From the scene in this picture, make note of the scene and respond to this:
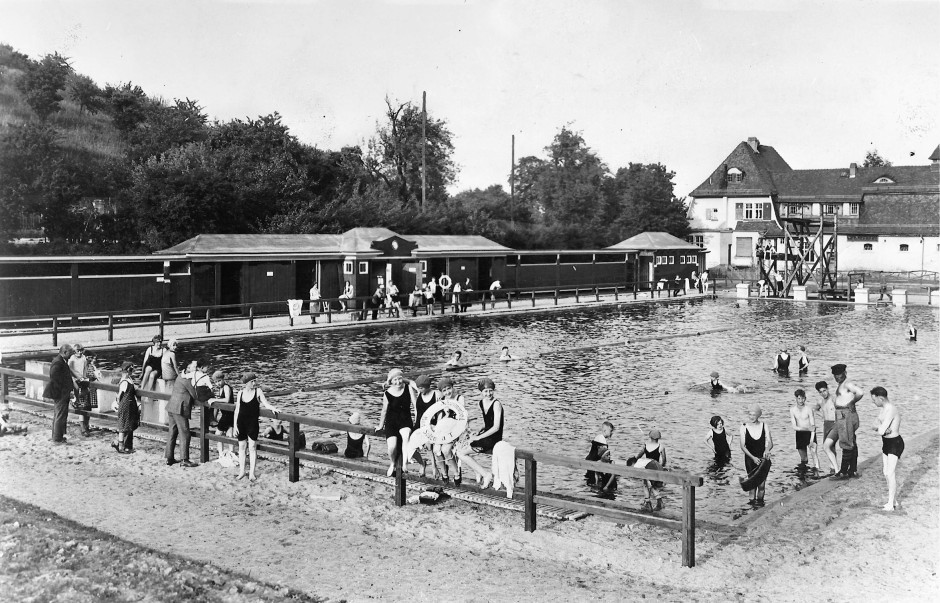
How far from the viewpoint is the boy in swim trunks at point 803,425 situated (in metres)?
13.7

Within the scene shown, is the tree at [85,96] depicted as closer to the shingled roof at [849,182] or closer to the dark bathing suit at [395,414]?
the shingled roof at [849,182]

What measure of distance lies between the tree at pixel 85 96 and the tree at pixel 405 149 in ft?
76.1

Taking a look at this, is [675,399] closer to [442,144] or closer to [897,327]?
[897,327]

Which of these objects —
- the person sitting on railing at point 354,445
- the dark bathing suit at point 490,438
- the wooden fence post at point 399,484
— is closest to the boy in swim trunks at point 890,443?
the dark bathing suit at point 490,438

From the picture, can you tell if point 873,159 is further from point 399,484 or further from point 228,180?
point 399,484

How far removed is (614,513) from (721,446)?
500 cm

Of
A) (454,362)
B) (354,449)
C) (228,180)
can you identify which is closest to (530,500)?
(354,449)

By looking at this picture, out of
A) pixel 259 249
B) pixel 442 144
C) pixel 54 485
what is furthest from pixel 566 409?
pixel 442 144

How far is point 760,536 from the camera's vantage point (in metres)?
10.5

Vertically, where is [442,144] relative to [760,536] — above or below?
above

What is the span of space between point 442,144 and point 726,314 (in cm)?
4247

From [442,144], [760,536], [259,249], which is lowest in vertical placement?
[760,536]

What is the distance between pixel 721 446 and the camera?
14492mm

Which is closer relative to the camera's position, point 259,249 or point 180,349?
point 180,349
